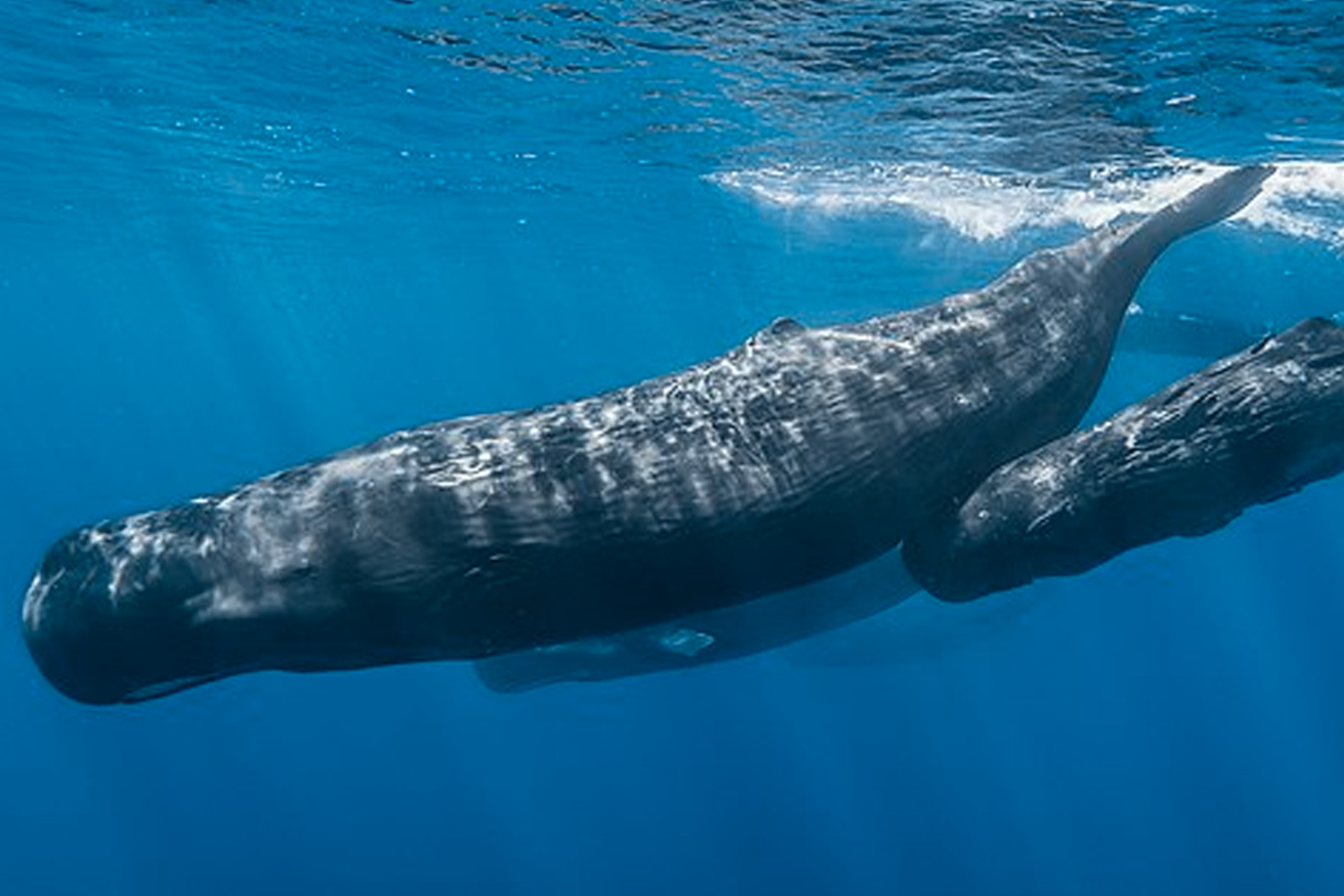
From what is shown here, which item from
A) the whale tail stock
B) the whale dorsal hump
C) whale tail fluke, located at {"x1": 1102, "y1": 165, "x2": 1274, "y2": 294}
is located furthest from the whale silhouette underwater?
whale tail fluke, located at {"x1": 1102, "y1": 165, "x2": 1274, "y2": 294}

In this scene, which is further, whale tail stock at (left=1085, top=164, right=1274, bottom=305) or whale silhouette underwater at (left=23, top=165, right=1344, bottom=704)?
whale tail stock at (left=1085, top=164, right=1274, bottom=305)

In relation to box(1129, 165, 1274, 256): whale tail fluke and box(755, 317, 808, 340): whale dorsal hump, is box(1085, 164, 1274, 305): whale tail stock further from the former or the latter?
box(755, 317, 808, 340): whale dorsal hump

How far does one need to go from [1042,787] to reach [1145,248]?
52.0 m

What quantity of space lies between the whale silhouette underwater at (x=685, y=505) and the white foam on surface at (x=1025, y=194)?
14.1 metres

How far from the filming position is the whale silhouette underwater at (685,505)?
18.2ft

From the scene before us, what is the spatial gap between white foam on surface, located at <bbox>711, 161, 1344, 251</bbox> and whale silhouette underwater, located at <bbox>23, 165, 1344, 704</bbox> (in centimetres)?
1411

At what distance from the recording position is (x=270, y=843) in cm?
4103

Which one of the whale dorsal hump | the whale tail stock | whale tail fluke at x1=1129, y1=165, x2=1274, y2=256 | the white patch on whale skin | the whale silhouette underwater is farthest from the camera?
the white patch on whale skin

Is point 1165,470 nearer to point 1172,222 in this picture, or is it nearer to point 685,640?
point 1172,222

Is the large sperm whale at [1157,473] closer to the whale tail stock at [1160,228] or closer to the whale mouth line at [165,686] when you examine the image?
the whale tail stock at [1160,228]

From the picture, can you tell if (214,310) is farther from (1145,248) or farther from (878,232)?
(1145,248)

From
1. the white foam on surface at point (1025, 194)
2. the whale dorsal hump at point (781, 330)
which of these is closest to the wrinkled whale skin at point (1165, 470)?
the whale dorsal hump at point (781, 330)

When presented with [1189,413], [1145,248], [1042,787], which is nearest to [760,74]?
[1145,248]

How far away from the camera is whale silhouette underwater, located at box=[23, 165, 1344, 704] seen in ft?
18.2
